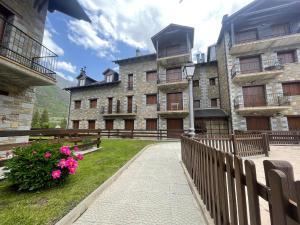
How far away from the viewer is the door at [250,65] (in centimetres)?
1544

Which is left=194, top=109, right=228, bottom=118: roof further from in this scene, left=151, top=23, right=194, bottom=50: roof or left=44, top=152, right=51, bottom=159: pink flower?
left=44, top=152, right=51, bottom=159: pink flower

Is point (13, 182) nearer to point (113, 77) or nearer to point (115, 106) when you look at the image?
point (115, 106)

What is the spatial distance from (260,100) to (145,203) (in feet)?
55.3

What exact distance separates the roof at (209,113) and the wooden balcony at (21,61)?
47.0ft

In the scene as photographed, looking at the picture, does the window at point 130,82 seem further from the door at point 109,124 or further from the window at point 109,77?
the door at point 109,124

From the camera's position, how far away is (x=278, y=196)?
0.85 meters

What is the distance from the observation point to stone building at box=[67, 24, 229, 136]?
17297mm

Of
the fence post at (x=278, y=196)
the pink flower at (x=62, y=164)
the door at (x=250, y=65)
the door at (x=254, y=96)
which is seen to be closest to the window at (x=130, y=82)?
the door at (x=250, y=65)

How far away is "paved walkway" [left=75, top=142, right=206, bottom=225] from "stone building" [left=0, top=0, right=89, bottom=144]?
5.62 m

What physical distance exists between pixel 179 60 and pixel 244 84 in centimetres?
775

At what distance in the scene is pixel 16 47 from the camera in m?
6.22

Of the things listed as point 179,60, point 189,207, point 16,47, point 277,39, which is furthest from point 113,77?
point 189,207

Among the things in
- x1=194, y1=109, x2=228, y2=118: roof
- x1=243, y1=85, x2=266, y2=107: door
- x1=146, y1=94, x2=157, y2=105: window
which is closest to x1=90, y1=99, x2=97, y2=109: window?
x1=146, y1=94, x2=157, y2=105: window

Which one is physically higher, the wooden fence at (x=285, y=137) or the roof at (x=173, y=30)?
the roof at (x=173, y=30)
